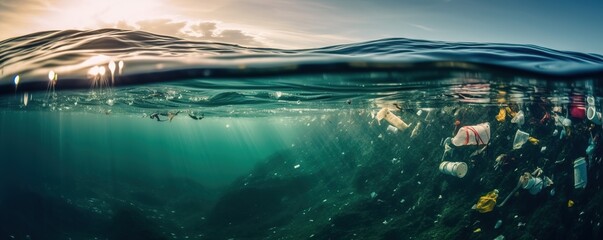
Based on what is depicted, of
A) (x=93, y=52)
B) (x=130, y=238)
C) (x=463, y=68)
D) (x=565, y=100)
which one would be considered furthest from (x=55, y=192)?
(x=565, y=100)

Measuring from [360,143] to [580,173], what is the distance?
13.2m

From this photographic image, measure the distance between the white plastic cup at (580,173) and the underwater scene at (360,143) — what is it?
92 millimetres

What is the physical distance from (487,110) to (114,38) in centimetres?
1703

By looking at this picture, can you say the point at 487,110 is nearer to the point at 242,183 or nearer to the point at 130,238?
the point at 242,183

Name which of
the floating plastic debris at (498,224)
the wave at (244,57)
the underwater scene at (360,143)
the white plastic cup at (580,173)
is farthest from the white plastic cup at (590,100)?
the floating plastic debris at (498,224)

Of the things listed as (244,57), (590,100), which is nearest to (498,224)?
(590,100)

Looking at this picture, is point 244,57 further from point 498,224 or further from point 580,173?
point 580,173

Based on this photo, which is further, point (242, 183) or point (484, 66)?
point (242, 183)

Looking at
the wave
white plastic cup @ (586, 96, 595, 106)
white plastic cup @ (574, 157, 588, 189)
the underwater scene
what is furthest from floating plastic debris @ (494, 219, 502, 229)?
white plastic cup @ (586, 96, 595, 106)

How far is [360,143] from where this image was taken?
24.6 metres

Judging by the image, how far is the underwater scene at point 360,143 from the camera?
336 inches

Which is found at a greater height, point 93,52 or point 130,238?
point 93,52

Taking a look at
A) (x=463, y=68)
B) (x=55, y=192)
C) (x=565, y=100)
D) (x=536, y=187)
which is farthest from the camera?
(x=55, y=192)

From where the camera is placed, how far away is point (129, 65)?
8289 mm
